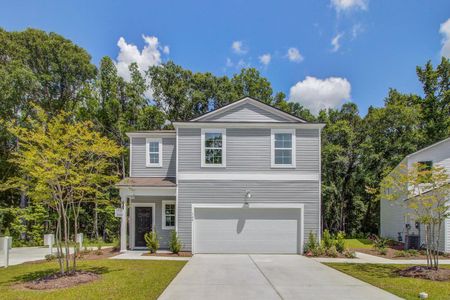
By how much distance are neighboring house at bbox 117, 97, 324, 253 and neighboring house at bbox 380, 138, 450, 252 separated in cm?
441

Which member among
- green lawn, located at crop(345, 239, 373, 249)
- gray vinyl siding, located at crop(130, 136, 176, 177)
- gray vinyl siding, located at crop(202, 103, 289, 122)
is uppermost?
gray vinyl siding, located at crop(202, 103, 289, 122)

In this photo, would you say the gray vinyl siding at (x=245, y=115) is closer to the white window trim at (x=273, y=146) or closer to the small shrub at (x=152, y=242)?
the white window trim at (x=273, y=146)

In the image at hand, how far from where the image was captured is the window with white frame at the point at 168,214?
1592 centimetres

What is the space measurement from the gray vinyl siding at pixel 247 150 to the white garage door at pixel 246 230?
1998 millimetres

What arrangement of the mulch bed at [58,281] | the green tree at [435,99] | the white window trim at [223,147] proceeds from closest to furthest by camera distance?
the mulch bed at [58,281], the white window trim at [223,147], the green tree at [435,99]

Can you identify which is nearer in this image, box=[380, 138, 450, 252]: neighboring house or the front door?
Result: box=[380, 138, 450, 252]: neighboring house

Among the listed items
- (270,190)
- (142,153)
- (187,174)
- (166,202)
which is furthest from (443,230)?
(142,153)

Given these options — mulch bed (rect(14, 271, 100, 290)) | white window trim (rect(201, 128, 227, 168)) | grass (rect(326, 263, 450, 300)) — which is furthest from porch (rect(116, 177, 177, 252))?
grass (rect(326, 263, 450, 300))

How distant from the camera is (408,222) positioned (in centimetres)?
1827

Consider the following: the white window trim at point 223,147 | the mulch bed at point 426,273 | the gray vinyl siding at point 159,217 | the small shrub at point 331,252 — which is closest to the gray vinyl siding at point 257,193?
the white window trim at point 223,147

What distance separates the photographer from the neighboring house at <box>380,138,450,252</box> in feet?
49.5

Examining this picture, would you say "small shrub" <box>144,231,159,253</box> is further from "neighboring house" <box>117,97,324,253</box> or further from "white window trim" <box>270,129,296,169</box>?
"white window trim" <box>270,129,296,169</box>

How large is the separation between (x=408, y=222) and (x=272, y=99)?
593 inches

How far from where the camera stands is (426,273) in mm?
9867
